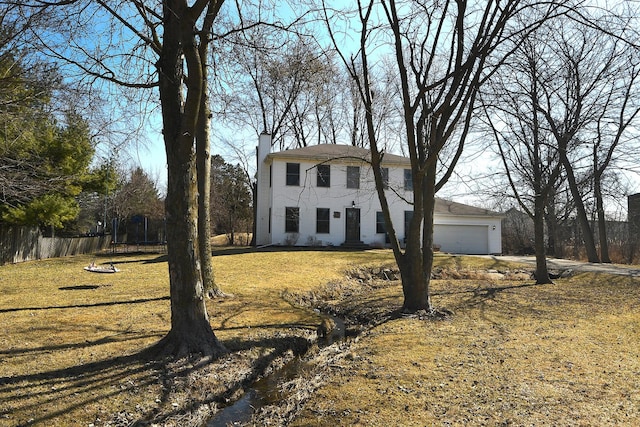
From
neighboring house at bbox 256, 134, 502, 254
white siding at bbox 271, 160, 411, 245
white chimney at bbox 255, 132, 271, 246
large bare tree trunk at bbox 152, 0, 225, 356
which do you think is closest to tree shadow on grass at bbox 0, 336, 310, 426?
large bare tree trunk at bbox 152, 0, 225, 356

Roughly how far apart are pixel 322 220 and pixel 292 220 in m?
1.73

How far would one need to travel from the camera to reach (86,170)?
67.6 feet

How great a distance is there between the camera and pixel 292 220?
83.1ft

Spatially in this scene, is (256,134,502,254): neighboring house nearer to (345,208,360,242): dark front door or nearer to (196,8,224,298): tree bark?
(345,208,360,242): dark front door

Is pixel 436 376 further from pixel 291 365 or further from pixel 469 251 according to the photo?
pixel 469 251

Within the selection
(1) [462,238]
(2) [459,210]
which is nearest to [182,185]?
(1) [462,238]

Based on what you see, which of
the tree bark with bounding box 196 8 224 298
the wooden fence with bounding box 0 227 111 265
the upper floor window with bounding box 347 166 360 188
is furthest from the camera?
the upper floor window with bounding box 347 166 360 188

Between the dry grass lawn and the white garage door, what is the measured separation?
51.1ft

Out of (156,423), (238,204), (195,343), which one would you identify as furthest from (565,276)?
(238,204)

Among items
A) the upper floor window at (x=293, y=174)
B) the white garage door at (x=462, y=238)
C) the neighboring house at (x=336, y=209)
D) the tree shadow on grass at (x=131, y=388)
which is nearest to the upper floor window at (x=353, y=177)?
the neighboring house at (x=336, y=209)

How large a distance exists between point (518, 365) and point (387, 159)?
70.3ft

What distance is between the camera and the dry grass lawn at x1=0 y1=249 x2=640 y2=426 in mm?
4203

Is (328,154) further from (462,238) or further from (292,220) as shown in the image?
(462,238)

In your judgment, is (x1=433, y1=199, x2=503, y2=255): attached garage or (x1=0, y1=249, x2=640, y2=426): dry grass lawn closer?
(x1=0, y1=249, x2=640, y2=426): dry grass lawn
